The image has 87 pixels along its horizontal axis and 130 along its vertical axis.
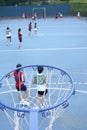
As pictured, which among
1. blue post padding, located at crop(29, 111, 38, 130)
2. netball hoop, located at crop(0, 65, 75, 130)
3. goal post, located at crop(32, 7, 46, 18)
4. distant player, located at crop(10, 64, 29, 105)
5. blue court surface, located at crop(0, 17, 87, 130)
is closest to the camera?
blue post padding, located at crop(29, 111, 38, 130)

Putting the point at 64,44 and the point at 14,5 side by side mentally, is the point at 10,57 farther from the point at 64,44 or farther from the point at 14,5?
the point at 14,5

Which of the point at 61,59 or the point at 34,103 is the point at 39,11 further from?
the point at 34,103

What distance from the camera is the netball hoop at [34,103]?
678 cm

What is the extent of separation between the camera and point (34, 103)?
1019cm

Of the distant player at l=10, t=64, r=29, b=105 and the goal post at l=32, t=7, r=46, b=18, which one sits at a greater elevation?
the distant player at l=10, t=64, r=29, b=105

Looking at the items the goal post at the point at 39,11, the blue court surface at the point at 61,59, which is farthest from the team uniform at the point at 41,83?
the goal post at the point at 39,11

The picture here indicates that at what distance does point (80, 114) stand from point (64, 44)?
1420cm

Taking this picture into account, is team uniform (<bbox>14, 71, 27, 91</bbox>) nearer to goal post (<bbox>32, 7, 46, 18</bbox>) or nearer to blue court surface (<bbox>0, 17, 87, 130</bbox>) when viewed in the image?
blue court surface (<bbox>0, 17, 87, 130</bbox>)

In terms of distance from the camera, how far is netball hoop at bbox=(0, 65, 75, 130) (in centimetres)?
678

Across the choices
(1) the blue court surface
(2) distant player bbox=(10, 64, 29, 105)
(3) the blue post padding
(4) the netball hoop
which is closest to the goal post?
(1) the blue court surface

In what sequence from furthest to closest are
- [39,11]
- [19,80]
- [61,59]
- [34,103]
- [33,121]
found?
[39,11], [61,59], [19,80], [34,103], [33,121]

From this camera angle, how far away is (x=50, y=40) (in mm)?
26688

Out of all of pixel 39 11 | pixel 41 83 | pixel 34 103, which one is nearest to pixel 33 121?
pixel 41 83

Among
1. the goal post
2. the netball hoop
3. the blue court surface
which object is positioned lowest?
the goal post
